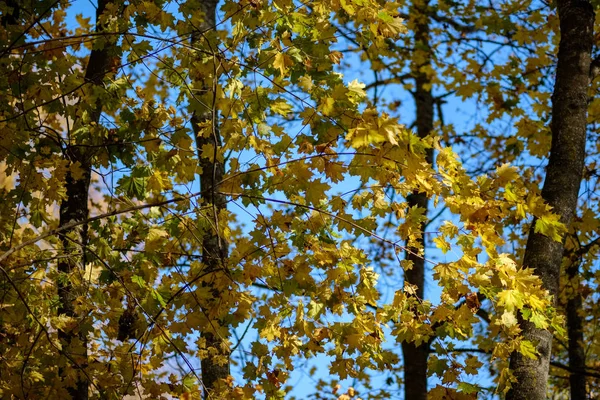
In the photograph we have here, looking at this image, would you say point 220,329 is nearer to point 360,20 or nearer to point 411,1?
point 360,20

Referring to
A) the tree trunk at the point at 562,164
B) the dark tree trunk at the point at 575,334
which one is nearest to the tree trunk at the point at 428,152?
the dark tree trunk at the point at 575,334

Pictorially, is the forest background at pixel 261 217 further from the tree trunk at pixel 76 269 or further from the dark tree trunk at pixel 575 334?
the dark tree trunk at pixel 575 334

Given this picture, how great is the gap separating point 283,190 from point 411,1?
262 inches

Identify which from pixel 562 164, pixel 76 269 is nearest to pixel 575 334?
pixel 562 164

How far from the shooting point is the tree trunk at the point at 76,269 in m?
4.77

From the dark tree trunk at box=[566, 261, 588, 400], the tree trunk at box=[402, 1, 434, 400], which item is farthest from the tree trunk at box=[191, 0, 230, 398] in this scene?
the dark tree trunk at box=[566, 261, 588, 400]

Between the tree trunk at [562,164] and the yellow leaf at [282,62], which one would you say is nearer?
the yellow leaf at [282,62]

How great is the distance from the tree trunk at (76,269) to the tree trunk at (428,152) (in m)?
3.67

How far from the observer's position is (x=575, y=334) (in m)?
8.82

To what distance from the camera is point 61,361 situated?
15.0 feet

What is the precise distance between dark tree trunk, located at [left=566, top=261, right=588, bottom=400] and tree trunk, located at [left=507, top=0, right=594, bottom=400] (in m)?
3.17

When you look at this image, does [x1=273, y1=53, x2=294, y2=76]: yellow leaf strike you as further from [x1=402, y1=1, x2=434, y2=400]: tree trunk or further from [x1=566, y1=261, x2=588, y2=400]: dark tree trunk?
[x1=566, y1=261, x2=588, y2=400]: dark tree trunk

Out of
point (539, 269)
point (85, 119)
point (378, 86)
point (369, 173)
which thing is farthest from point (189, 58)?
point (378, 86)

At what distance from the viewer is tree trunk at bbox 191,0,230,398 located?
3.98m
